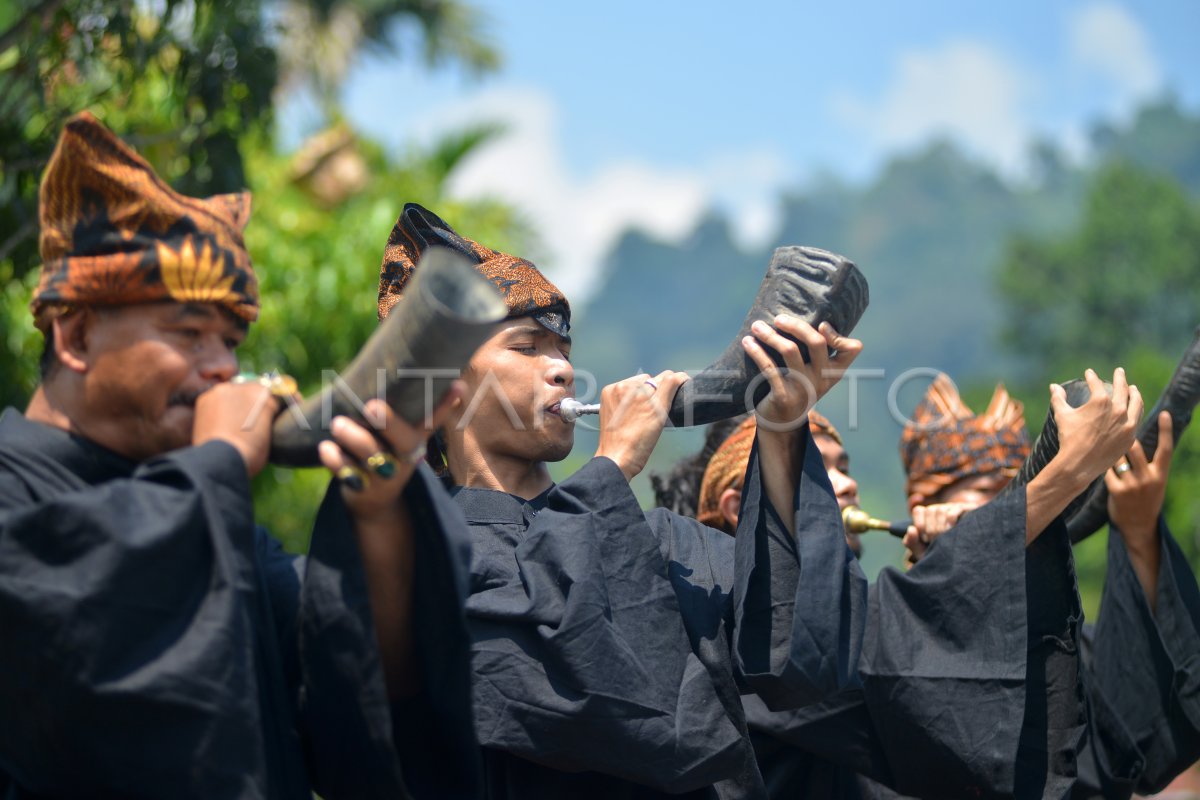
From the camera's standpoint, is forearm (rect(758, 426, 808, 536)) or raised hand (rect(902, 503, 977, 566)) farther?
raised hand (rect(902, 503, 977, 566))

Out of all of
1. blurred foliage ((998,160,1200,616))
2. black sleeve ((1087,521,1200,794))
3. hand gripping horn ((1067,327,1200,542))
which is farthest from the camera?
blurred foliage ((998,160,1200,616))

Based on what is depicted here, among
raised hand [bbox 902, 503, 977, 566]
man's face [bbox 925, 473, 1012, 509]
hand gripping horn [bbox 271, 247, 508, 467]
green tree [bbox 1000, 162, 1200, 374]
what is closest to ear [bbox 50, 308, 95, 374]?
hand gripping horn [bbox 271, 247, 508, 467]

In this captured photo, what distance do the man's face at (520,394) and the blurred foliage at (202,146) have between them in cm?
248

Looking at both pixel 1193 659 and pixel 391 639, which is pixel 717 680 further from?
pixel 1193 659

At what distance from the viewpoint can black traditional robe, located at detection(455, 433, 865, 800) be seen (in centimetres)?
294

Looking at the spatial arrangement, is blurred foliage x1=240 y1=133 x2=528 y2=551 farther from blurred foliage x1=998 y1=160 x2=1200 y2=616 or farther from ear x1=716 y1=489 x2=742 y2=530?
blurred foliage x1=998 y1=160 x2=1200 y2=616

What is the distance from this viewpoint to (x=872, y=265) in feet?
408

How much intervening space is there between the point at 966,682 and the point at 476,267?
150cm

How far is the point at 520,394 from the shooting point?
354cm

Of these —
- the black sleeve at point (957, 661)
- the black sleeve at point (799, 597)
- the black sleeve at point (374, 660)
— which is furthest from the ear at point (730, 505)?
the black sleeve at point (374, 660)

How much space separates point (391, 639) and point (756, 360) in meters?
0.94

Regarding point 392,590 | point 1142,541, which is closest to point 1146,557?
point 1142,541

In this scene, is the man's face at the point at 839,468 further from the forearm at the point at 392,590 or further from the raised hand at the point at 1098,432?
the forearm at the point at 392,590

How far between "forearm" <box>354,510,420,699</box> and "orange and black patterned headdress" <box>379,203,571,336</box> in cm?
113
